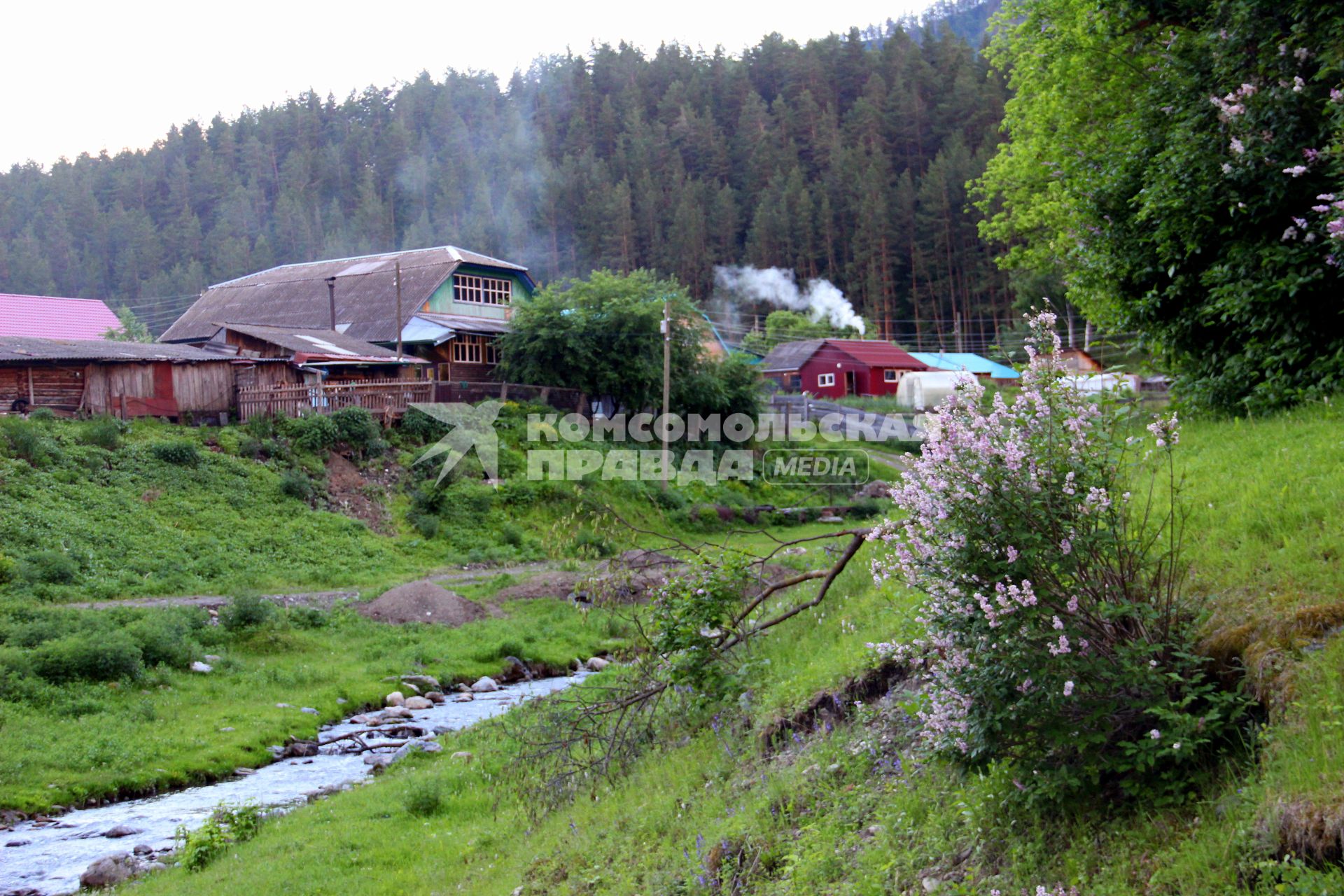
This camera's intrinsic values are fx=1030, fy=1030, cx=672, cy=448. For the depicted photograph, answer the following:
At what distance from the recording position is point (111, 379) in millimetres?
32625

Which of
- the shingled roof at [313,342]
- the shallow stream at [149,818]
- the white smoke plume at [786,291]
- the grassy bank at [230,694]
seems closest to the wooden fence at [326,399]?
the shingled roof at [313,342]

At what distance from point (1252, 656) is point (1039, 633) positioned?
1.20 meters

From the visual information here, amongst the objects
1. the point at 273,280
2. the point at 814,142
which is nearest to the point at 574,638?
the point at 273,280

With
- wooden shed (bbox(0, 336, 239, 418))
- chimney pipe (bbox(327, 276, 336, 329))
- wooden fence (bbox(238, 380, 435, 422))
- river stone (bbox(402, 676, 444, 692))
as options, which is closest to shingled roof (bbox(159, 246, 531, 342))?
chimney pipe (bbox(327, 276, 336, 329))

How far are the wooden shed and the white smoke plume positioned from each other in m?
50.5

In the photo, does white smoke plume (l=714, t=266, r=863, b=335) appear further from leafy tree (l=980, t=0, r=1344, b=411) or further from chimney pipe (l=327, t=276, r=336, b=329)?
leafy tree (l=980, t=0, r=1344, b=411)

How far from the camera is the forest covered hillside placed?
3155 inches

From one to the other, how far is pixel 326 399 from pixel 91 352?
723cm

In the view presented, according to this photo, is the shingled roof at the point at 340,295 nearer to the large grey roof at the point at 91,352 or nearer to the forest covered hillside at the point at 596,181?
the large grey roof at the point at 91,352

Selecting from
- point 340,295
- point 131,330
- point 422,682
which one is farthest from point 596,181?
point 422,682

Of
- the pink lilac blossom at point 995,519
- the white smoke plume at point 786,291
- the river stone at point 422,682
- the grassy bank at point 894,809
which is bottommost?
the river stone at point 422,682

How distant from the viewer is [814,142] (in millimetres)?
92812

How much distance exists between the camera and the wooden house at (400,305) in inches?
1785

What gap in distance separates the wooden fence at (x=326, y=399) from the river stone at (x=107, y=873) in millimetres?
24453
